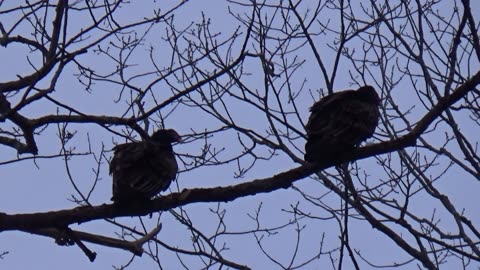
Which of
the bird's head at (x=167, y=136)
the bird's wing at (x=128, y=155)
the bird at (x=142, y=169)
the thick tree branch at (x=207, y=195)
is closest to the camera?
the thick tree branch at (x=207, y=195)

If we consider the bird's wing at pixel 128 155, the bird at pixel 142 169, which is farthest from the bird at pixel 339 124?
the bird's wing at pixel 128 155

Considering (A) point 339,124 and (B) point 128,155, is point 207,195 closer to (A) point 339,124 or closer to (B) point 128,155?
(B) point 128,155

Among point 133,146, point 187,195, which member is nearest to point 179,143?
point 133,146

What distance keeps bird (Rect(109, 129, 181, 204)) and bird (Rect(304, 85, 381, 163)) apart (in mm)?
974

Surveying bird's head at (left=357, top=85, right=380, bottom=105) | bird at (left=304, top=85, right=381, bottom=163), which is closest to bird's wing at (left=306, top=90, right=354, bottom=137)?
bird at (left=304, top=85, right=381, bottom=163)

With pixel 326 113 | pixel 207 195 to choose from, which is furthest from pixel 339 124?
pixel 207 195

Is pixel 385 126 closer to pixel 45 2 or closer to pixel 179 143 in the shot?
pixel 179 143

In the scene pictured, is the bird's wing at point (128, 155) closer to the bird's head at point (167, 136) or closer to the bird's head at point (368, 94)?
the bird's head at point (167, 136)

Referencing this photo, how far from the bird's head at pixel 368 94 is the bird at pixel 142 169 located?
139 cm

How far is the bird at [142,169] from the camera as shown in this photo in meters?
4.68

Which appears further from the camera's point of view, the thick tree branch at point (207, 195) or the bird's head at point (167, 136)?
the bird's head at point (167, 136)

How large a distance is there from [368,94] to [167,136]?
152 cm

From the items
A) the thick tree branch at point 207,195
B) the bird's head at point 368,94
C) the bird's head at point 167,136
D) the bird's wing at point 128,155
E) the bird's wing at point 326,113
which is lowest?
the thick tree branch at point 207,195

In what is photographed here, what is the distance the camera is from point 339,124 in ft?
16.7
